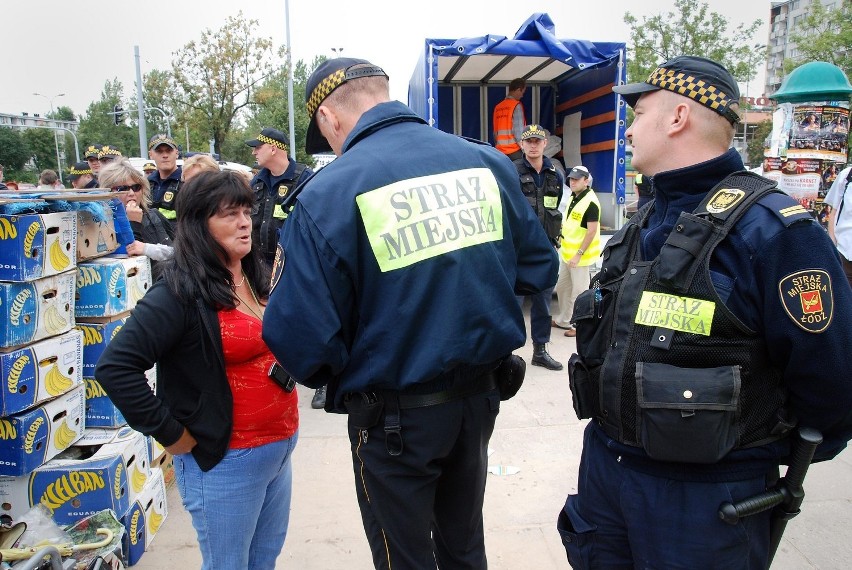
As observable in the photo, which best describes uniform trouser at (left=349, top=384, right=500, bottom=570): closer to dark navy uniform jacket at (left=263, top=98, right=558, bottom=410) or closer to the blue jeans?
dark navy uniform jacket at (left=263, top=98, right=558, bottom=410)

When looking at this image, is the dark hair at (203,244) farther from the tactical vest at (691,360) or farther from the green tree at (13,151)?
the green tree at (13,151)

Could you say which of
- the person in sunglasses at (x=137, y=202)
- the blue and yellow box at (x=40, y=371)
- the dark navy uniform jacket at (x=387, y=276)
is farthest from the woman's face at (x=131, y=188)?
the dark navy uniform jacket at (x=387, y=276)

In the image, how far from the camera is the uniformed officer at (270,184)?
4.98m

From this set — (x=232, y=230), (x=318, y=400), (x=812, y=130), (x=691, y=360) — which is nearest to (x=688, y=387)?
(x=691, y=360)

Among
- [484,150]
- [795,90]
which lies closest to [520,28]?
[795,90]

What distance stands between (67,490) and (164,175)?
3637 mm

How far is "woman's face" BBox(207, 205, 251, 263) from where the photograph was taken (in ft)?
6.72

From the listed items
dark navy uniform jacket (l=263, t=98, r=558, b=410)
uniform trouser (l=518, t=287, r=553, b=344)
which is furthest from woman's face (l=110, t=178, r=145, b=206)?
uniform trouser (l=518, t=287, r=553, b=344)

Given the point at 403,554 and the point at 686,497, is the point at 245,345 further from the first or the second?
the point at 686,497

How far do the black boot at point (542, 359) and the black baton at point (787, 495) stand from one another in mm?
3815

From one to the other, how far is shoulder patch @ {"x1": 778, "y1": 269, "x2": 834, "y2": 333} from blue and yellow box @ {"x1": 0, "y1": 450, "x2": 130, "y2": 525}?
2778 millimetres

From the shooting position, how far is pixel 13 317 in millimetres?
2352

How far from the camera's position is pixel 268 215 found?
504cm

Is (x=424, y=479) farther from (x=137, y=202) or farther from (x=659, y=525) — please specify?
(x=137, y=202)
